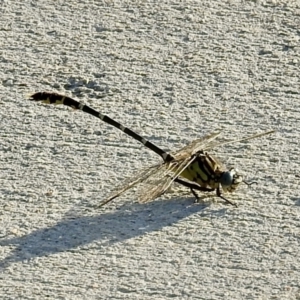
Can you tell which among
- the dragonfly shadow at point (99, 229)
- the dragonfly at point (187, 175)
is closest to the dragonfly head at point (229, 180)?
the dragonfly at point (187, 175)

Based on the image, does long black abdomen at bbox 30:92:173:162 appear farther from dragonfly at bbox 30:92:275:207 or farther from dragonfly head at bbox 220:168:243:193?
dragonfly head at bbox 220:168:243:193

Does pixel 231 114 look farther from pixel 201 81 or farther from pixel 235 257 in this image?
pixel 235 257

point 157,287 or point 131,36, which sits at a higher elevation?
point 131,36

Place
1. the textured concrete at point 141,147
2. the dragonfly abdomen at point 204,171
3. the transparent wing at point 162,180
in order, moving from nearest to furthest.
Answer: the textured concrete at point 141,147 → the transparent wing at point 162,180 → the dragonfly abdomen at point 204,171

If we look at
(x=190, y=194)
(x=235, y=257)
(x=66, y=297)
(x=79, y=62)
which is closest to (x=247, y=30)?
(x=79, y=62)

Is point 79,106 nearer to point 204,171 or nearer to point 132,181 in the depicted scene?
point 132,181

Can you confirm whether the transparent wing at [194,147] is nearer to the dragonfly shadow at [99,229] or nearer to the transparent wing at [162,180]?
the transparent wing at [162,180]

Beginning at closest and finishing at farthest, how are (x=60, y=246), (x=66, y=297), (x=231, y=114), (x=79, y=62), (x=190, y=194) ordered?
(x=66, y=297)
(x=60, y=246)
(x=190, y=194)
(x=231, y=114)
(x=79, y=62)

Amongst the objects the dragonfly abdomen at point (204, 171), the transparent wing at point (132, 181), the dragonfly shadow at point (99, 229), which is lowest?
the dragonfly shadow at point (99, 229)
